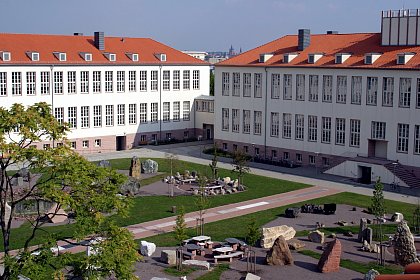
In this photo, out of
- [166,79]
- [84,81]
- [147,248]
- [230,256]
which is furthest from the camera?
[166,79]

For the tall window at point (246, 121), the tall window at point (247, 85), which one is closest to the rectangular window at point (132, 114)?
the tall window at point (246, 121)

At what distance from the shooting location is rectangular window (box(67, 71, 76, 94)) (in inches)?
2685

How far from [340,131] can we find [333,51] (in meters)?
8.81

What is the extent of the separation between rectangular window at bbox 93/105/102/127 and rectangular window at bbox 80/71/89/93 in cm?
230

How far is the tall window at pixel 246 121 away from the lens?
68.9 meters

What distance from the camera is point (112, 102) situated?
7231 centimetres

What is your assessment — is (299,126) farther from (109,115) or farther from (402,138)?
(109,115)

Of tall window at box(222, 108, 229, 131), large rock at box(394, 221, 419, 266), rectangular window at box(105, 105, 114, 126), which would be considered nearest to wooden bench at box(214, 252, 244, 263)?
large rock at box(394, 221, 419, 266)

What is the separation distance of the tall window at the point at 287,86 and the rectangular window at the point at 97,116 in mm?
20992

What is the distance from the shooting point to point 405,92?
54.5 metres

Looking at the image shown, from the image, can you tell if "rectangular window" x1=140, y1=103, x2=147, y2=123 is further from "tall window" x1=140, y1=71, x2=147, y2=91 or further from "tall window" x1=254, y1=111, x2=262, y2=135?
"tall window" x1=254, y1=111, x2=262, y2=135

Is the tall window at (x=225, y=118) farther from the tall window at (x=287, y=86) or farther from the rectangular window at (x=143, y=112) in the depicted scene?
the rectangular window at (x=143, y=112)

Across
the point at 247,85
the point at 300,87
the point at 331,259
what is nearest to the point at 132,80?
the point at 247,85

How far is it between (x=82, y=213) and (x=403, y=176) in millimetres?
39744
